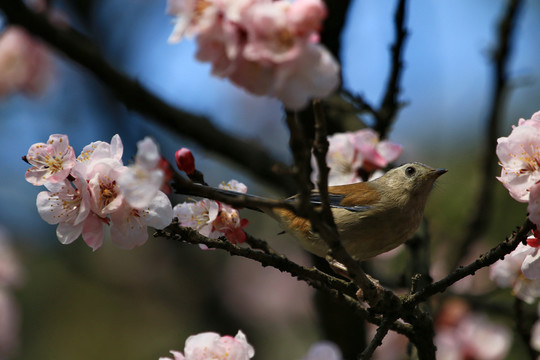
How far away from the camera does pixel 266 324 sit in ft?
22.1

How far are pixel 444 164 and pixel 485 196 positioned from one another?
13.9 ft

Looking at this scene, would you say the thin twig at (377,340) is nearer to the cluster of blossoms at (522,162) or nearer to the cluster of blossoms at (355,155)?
the cluster of blossoms at (522,162)

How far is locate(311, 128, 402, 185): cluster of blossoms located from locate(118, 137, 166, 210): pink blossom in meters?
1.31

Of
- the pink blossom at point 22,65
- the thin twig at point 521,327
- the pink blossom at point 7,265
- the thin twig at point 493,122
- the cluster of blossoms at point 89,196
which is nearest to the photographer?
the cluster of blossoms at point 89,196

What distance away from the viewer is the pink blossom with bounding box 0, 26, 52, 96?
196 inches

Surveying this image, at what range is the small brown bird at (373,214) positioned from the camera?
2404mm

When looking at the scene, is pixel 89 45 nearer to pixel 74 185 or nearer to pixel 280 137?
pixel 74 185

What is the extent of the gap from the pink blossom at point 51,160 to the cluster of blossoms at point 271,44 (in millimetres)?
590

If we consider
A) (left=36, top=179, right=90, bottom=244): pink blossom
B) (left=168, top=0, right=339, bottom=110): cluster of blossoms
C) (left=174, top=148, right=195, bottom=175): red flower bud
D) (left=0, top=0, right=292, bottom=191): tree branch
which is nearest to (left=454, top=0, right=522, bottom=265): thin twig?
(left=0, top=0, right=292, bottom=191): tree branch

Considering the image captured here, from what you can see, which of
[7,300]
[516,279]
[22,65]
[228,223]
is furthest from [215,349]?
[22,65]

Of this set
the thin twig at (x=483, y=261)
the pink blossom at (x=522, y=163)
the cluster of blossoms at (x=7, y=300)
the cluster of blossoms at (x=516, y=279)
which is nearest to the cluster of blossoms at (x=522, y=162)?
the pink blossom at (x=522, y=163)

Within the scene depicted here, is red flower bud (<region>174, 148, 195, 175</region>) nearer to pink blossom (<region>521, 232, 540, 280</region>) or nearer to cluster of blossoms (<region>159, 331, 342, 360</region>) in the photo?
cluster of blossoms (<region>159, 331, 342, 360</region>)

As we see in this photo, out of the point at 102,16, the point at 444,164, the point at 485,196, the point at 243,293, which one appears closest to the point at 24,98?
the point at 102,16

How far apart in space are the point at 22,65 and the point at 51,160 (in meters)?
3.95
